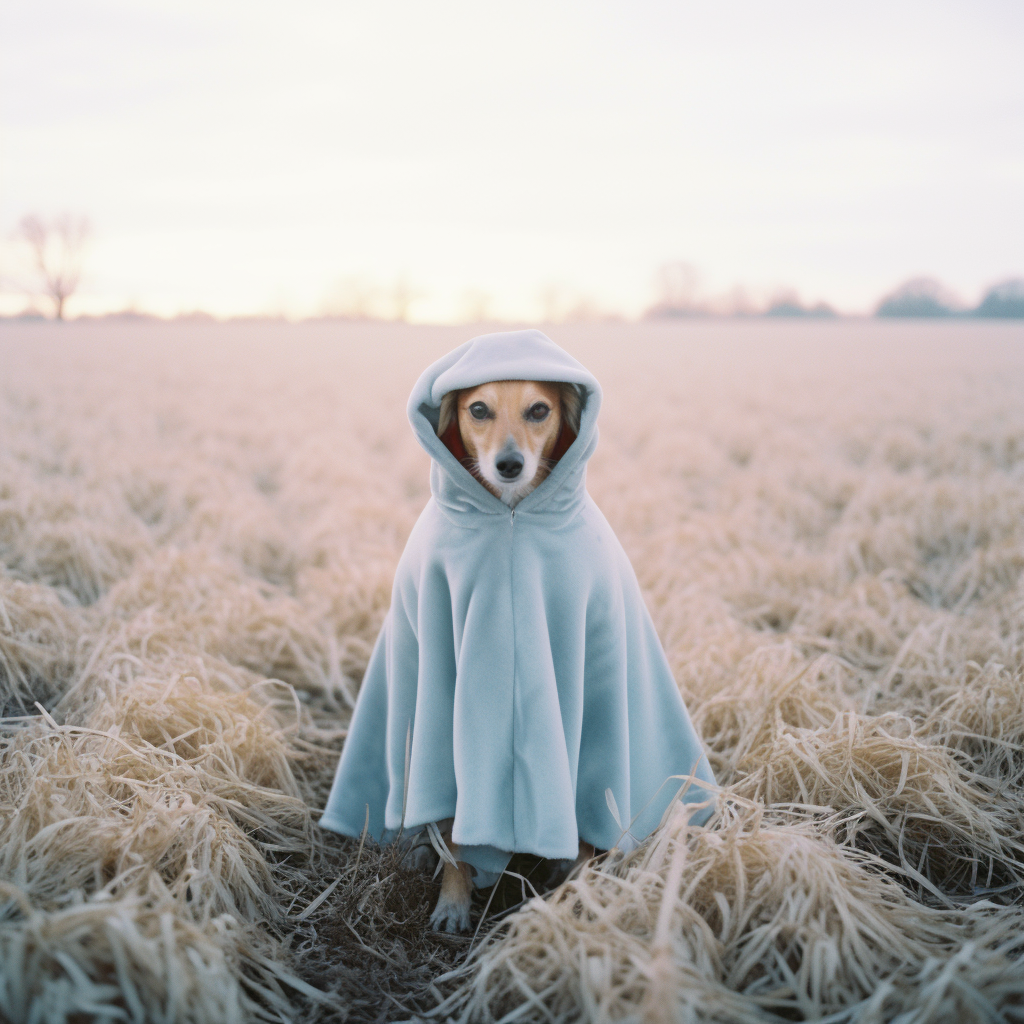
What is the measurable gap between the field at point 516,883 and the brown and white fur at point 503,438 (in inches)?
5.2

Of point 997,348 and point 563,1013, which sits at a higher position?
point 997,348

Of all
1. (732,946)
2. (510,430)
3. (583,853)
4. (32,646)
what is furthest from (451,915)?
(32,646)

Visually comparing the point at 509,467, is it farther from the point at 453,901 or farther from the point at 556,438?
the point at 453,901

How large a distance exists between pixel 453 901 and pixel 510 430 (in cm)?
148

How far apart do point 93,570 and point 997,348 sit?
23.0m

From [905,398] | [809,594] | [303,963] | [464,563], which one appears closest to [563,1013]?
[303,963]

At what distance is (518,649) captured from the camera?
201 centimetres

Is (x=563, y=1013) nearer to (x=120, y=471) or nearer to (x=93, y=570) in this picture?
(x=93, y=570)

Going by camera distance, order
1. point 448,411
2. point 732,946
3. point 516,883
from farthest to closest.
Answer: point 516,883 → point 448,411 → point 732,946

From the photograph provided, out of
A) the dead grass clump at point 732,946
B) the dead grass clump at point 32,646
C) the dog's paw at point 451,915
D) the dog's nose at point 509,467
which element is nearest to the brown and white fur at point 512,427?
the dog's nose at point 509,467

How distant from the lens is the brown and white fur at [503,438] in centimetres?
204

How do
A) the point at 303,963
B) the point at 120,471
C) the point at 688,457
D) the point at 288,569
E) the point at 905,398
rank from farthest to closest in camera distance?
the point at 905,398
the point at 688,457
the point at 120,471
the point at 288,569
the point at 303,963

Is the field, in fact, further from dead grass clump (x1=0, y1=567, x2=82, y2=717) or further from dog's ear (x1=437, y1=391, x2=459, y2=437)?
dog's ear (x1=437, y1=391, x2=459, y2=437)

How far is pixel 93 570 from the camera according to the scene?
4316 millimetres
